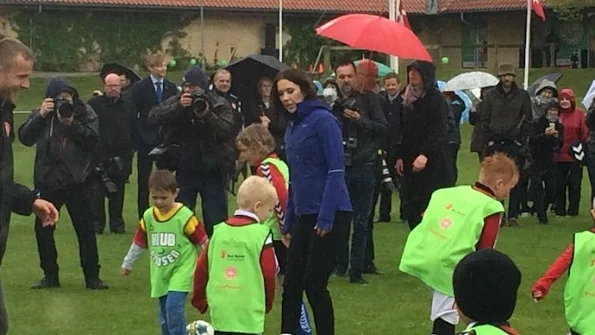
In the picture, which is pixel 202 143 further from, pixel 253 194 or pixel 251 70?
pixel 251 70

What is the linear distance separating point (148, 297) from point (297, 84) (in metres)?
3.42

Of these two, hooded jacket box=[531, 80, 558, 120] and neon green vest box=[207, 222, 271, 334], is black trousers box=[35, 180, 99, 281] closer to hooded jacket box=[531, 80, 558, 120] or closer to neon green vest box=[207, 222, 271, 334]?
neon green vest box=[207, 222, 271, 334]

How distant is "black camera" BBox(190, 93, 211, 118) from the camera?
11398 millimetres

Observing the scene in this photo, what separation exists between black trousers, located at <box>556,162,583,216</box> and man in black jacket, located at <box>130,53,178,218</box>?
5563 millimetres

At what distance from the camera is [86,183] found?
11.5 m

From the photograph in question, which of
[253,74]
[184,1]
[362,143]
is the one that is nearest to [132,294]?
[362,143]

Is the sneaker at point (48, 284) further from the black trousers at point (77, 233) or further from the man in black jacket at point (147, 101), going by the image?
the man in black jacket at point (147, 101)

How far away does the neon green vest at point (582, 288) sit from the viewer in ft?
23.7

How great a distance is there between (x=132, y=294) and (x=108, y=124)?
4823 mm

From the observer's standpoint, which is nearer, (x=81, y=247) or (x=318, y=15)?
(x=81, y=247)

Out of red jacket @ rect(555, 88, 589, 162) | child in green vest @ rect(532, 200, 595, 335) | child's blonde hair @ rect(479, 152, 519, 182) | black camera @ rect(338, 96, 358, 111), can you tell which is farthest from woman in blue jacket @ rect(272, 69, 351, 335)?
Answer: red jacket @ rect(555, 88, 589, 162)

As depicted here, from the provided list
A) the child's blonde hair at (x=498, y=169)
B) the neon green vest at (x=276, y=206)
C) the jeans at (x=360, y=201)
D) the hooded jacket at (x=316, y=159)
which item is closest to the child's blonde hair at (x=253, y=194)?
the hooded jacket at (x=316, y=159)

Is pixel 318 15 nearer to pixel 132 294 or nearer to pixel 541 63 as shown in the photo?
pixel 541 63

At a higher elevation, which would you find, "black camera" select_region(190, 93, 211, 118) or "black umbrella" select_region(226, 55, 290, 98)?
"black umbrella" select_region(226, 55, 290, 98)
